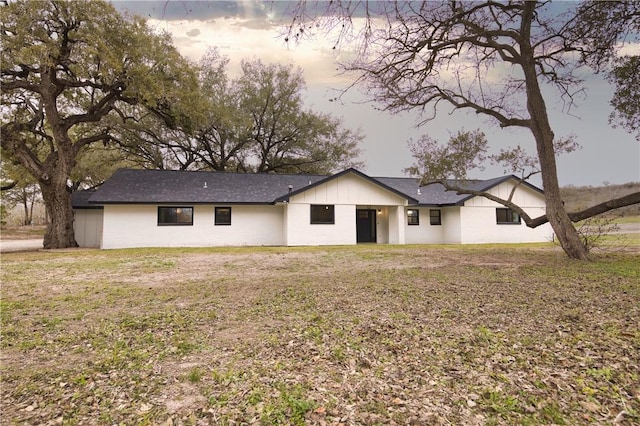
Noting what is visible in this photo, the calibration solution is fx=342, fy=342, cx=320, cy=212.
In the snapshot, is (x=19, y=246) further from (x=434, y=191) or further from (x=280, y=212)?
(x=434, y=191)

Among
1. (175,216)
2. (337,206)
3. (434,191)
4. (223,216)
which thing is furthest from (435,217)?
(175,216)

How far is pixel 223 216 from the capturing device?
19.2m

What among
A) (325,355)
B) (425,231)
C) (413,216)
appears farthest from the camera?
(425,231)

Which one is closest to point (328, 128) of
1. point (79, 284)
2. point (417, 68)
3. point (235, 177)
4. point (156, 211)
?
point (235, 177)

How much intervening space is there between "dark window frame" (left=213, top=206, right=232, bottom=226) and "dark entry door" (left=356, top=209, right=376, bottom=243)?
26.5 feet

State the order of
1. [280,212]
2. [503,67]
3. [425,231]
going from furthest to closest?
[425,231] < [280,212] < [503,67]

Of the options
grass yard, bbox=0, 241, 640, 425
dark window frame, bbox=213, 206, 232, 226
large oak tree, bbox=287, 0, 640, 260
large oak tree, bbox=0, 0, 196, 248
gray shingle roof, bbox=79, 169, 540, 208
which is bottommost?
grass yard, bbox=0, 241, 640, 425

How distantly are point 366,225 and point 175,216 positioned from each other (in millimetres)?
11521

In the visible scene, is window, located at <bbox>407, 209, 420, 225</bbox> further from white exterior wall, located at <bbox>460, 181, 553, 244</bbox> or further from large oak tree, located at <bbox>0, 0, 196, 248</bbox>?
large oak tree, located at <bbox>0, 0, 196, 248</bbox>

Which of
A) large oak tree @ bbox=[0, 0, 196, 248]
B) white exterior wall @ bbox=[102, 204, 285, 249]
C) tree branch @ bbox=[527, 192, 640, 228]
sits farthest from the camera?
white exterior wall @ bbox=[102, 204, 285, 249]

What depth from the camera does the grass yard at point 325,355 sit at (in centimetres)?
237

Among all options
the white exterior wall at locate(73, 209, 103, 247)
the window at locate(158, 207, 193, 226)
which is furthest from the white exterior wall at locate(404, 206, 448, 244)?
the white exterior wall at locate(73, 209, 103, 247)

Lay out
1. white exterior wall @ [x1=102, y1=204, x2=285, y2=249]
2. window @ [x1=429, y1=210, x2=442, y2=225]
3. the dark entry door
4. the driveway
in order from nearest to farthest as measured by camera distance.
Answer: the driveway, white exterior wall @ [x1=102, y1=204, x2=285, y2=249], the dark entry door, window @ [x1=429, y1=210, x2=442, y2=225]

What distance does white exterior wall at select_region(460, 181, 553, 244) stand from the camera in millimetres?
21312
